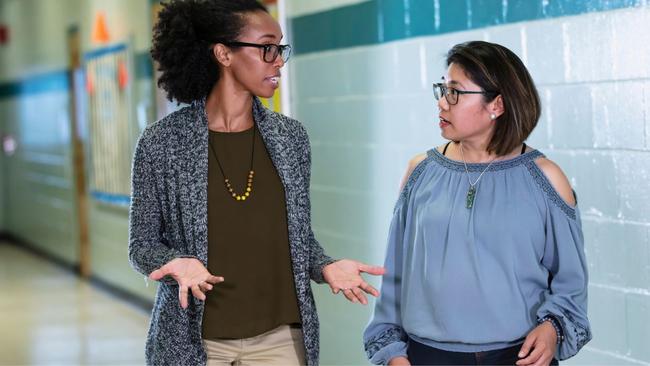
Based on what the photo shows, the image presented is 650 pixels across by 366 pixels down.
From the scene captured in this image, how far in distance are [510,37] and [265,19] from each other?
1.08m

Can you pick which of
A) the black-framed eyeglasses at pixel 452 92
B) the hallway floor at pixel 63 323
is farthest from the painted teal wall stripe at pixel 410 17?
the hallway floor at pixel 63 323

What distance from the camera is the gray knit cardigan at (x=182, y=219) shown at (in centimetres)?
240

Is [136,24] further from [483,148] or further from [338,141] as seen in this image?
[483,148]

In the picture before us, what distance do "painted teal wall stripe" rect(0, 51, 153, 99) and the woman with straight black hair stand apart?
5.06 meters

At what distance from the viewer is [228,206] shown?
2.43 meters

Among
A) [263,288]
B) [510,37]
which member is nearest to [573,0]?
[510,37]

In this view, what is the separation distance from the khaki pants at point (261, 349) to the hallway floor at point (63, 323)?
3.64m

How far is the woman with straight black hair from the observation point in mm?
2225

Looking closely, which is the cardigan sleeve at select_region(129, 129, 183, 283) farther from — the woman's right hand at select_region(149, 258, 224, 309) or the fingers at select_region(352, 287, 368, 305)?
the fingers at select_region(352, 287, 368, 305)

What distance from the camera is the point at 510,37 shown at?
3.30 meters

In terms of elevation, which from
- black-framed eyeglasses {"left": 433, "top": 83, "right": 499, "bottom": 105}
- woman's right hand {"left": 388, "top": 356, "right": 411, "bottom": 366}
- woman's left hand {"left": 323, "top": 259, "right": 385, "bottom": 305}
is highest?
black-framed eyeglasses {"left": 433, "top": 83, "right": 499, "bottom": 105}

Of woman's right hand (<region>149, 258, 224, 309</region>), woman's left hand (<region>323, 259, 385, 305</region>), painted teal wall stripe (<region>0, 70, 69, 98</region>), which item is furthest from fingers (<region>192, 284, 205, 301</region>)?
painted teal wall stripe (<region>0, 70, 69, 98</region>)

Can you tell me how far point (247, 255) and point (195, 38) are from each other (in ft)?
1.87

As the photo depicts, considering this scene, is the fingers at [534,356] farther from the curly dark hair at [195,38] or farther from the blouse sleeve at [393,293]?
the curly dark hair at [195,38]
